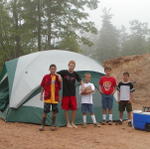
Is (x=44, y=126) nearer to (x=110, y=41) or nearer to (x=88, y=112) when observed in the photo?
(x=88, y=112)

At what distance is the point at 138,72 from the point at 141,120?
32.8 ft

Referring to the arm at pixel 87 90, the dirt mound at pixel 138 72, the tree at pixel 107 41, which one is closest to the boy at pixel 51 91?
→ the arm at pixel 87 90

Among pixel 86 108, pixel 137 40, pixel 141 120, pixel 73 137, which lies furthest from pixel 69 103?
pixel 137 40

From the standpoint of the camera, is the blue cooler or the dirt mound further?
the dirt mound

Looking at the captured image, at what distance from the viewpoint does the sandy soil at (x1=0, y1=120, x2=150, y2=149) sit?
5863 mm

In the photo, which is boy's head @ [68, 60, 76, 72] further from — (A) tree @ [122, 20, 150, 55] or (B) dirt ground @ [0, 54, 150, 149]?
(A) tree @ [122, 20, 150, 55]

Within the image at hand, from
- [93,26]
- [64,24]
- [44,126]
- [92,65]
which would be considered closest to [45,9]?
[64,24]

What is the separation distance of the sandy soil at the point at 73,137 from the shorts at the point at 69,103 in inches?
20.5

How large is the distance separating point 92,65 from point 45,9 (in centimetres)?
1378

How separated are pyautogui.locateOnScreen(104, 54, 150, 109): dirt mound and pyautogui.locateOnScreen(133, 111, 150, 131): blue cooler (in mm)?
6697

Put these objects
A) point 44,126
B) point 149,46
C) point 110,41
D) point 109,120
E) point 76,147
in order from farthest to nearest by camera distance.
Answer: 1. point 110,41
2. point 149,46
3. point 109,120
4. point 44,126
5. point 76,147

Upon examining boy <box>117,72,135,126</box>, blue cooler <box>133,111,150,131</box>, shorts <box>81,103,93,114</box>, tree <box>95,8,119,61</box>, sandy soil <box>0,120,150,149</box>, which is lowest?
sandy soil <box>0,120,150,149</box>

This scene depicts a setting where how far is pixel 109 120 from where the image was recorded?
8562 millimetres

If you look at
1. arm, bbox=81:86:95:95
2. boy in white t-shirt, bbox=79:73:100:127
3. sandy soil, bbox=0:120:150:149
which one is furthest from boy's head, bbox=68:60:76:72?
sandy soil, bbox=0:120:150:149
